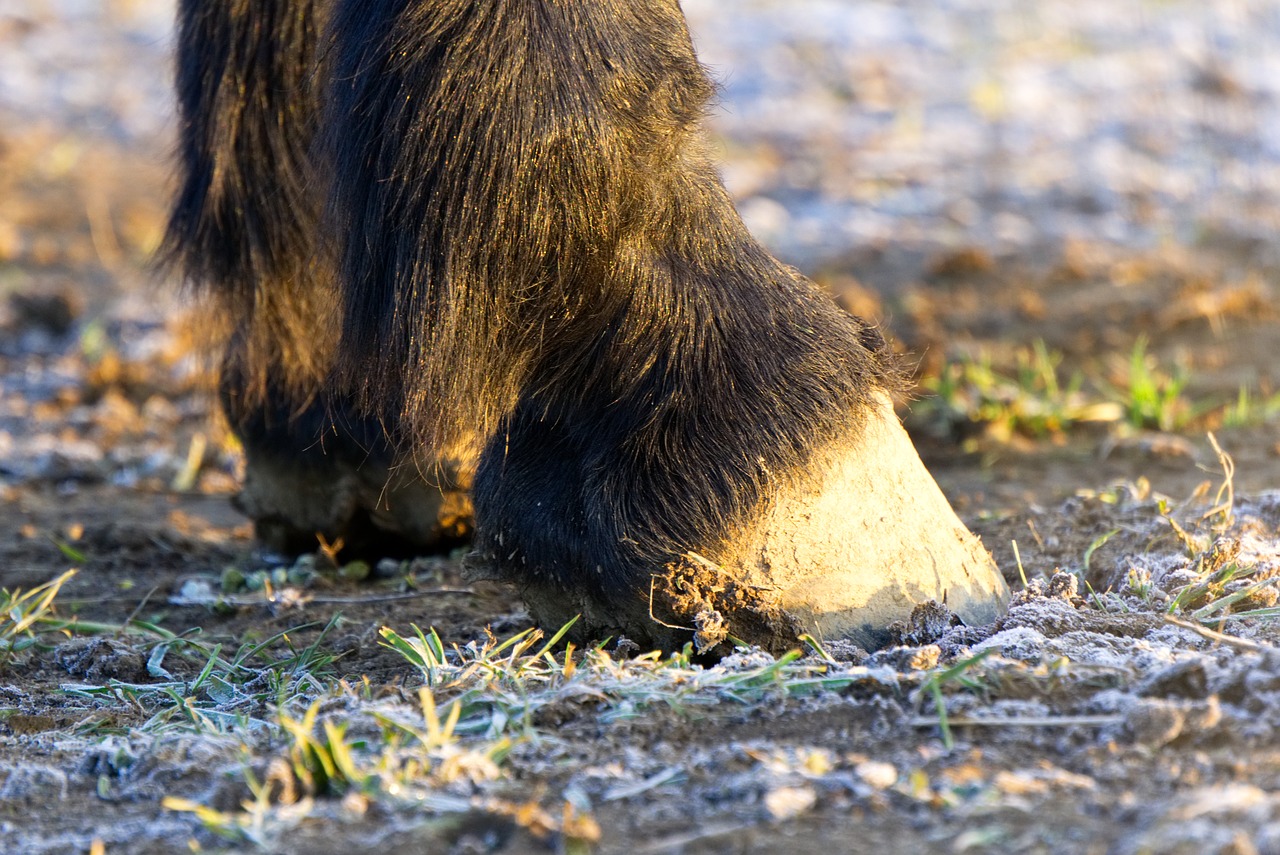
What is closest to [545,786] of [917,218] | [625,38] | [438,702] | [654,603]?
[438,702]

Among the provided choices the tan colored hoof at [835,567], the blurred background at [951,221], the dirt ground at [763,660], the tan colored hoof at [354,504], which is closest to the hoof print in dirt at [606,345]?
the tan colored hoof at [835,567]

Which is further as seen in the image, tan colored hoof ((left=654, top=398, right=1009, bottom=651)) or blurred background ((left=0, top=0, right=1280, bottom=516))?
blurred background ((left=0, top=0, right=1280, bottom=516))

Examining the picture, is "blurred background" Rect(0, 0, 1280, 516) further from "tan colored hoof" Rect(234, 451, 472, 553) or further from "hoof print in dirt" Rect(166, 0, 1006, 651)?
"hoof print in dirt" Rect(166, 0, 1006, 651)

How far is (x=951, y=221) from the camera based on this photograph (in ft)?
18.6

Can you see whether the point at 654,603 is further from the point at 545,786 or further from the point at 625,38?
the point at 625,38

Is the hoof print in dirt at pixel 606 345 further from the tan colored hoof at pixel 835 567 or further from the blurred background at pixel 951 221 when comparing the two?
the blurred background at pixel 951 221

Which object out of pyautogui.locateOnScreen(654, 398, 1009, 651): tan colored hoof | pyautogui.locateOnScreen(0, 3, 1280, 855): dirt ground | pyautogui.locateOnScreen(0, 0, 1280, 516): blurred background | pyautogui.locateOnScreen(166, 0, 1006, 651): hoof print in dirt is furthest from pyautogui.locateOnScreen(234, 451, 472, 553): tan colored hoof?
pyautogui.locateOnScreen(654, 398, 1009, 651): tan colored hoof

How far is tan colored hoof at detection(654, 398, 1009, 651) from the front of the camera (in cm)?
181

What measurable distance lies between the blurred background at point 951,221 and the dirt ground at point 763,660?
0.02m

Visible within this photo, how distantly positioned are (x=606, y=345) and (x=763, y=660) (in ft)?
1.53

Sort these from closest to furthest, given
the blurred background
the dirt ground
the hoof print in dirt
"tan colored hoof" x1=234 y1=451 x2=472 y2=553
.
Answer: the dirt ground < the hoof print in dirt < "tan colored hoof" x1=234 y1=451 x2=472 y2=553 < the blurred background

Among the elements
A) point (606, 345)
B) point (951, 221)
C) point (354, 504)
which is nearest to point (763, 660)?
point (606, 345)

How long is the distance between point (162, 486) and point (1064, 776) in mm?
2760

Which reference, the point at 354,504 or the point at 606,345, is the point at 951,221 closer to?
the point at 354,504
